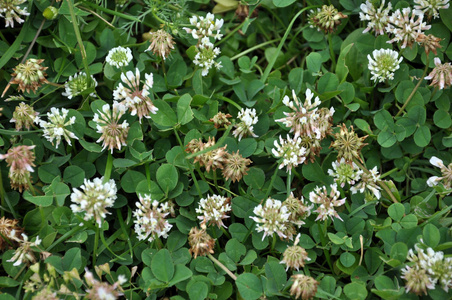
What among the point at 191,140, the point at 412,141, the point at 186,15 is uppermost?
the point at 186,15

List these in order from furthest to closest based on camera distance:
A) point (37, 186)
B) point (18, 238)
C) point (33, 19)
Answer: point (33, 19), point (37, 186), point (18, 238)

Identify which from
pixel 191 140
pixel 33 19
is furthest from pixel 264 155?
pixel 33 19

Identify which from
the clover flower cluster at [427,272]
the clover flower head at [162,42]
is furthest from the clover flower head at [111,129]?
the clover flower cluster at [427,272]

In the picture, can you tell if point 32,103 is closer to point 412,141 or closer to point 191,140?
point 191,140

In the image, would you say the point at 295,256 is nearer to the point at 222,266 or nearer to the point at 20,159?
the point at 222,266

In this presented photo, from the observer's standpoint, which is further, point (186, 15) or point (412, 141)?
point (186, 15)

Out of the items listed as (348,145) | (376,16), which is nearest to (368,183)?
(348,145)
